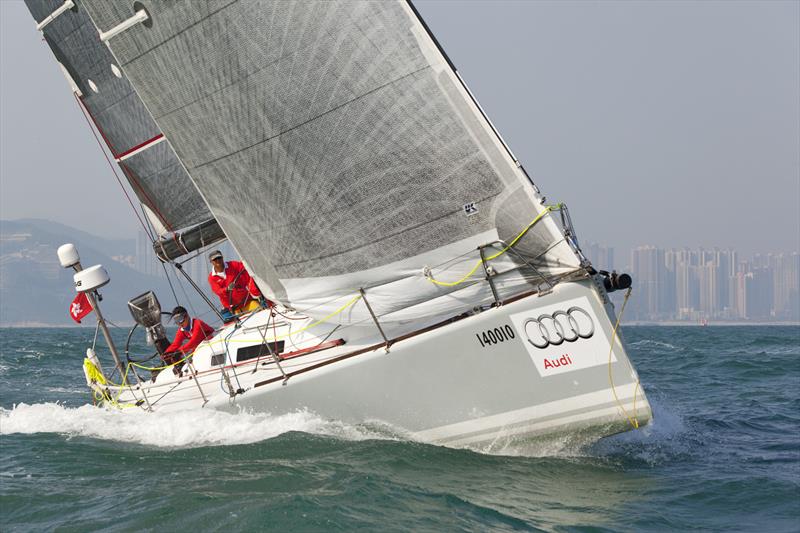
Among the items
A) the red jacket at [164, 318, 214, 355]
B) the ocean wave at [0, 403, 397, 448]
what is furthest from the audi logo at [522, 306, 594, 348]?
the red jacket at [164, 318, 214, 355]

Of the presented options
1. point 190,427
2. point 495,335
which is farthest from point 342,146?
point 190,427

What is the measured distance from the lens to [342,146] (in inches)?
249

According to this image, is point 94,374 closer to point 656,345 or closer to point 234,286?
point 234,286

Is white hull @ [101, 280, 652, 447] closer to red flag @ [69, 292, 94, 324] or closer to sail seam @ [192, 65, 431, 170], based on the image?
sail seam @ [192, 65, 431, 170]

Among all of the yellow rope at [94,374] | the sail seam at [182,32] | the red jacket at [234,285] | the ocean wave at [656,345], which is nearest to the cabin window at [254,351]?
the red jacket at [234,285]

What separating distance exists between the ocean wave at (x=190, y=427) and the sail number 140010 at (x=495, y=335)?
3.50ft

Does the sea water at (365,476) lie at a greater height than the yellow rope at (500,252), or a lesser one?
lesser

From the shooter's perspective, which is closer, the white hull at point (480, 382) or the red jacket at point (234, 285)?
the white hull at point (480, 382)

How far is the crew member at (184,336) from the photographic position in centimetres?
870

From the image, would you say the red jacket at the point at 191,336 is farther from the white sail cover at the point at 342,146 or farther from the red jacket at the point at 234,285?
the white sail cover at the point at 342,146

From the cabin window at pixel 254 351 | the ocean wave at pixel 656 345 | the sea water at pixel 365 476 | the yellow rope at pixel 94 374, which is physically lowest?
the ocean wave at pixel 656 345

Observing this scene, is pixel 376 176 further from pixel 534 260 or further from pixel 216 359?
pixel 216 359

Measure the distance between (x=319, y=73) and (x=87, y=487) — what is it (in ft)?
10.8

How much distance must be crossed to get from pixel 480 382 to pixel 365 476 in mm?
1109
